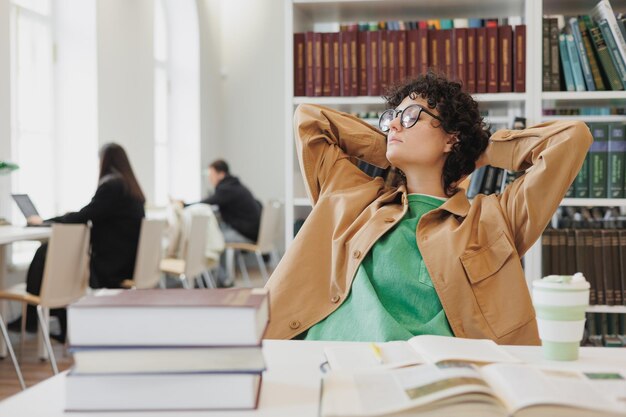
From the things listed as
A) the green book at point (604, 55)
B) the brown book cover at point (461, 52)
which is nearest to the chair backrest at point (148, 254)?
the brown book cover at point (461, 52)

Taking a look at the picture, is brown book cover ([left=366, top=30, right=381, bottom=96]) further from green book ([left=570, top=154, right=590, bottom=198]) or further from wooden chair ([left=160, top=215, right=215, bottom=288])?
wooden chair ([left=160, top=215, right=215, bottom=288])

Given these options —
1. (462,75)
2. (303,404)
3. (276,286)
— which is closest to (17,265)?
(462,75)

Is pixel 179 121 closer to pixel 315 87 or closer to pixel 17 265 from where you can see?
pixel 17 265

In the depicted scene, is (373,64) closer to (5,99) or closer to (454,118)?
(454,118)

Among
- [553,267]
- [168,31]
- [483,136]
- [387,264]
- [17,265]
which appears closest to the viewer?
[387,264]

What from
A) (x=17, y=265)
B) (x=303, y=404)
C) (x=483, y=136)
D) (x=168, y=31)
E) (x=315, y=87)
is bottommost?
(x=17, y=265)

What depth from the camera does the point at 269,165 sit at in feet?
28.6

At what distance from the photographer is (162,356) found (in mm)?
864

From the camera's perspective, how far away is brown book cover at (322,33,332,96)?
299 centimetres

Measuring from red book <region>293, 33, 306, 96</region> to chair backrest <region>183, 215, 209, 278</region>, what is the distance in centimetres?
209

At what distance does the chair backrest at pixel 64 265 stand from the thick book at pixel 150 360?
2576 mm

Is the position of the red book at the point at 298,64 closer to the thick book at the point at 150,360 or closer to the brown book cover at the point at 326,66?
the brown book cover at the point at 326,66

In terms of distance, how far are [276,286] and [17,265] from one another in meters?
3.69

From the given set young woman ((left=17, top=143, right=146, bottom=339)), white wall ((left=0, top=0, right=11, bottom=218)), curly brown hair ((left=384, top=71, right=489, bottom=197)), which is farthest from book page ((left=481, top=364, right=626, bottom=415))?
white wall ((left=0, top=0, right=11, bottom=218))
